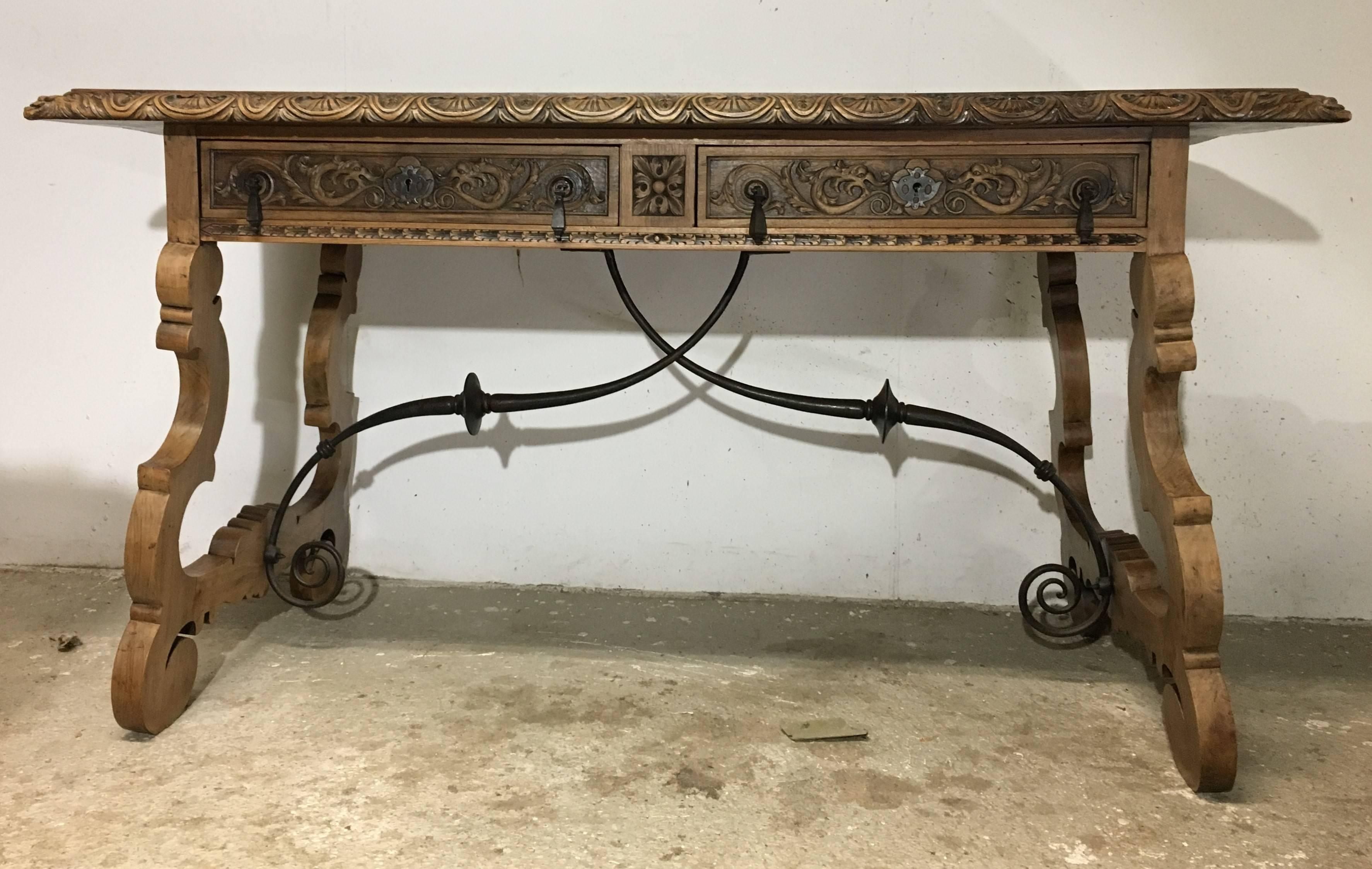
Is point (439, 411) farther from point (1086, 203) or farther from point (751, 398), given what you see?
point (1086, 203)

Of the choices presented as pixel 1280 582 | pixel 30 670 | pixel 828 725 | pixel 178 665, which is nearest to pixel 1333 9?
pixel 1280 582

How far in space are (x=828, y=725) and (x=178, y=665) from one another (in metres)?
0.98

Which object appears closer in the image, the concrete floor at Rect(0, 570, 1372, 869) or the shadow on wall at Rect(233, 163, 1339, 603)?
the concrete floor at Rect(0, 570, 1372, 869)

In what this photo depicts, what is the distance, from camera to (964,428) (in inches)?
72.3

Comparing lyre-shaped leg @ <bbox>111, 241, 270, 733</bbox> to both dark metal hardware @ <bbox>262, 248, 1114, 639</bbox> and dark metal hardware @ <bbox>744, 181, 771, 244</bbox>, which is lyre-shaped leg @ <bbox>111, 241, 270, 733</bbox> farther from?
dark metal hardware @ <bbox>744, 181, 771, 244</bbox>

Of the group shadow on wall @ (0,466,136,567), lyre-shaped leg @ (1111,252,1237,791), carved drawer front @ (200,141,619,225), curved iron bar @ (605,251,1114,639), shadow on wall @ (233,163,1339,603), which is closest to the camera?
lyre-shaped leg @ (1111,252,1237,791)

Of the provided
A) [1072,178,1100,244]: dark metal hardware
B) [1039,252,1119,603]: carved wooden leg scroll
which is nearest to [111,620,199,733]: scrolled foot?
[1072,178,1100,244]: dark metal hardware

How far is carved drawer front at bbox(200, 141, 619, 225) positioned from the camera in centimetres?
143

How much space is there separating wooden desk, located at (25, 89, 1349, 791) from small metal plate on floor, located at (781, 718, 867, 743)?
17.4 inches

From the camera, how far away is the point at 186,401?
156 centimetres

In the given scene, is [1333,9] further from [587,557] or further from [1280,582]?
[587,557]

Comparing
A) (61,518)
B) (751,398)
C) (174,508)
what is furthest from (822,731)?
(61,518)

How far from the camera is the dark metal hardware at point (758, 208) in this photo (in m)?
1.41

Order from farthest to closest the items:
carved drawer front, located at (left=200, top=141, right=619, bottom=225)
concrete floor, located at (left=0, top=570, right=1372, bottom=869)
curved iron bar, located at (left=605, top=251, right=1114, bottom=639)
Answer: curved iron bar, located at (left=605, top=251, right=1114, bottom=639), carved drawer front, located at (left=200, top=141, right=619, bottom=225), concrete floor, located at (left=0, top=570, right=1372, bottom=869)
